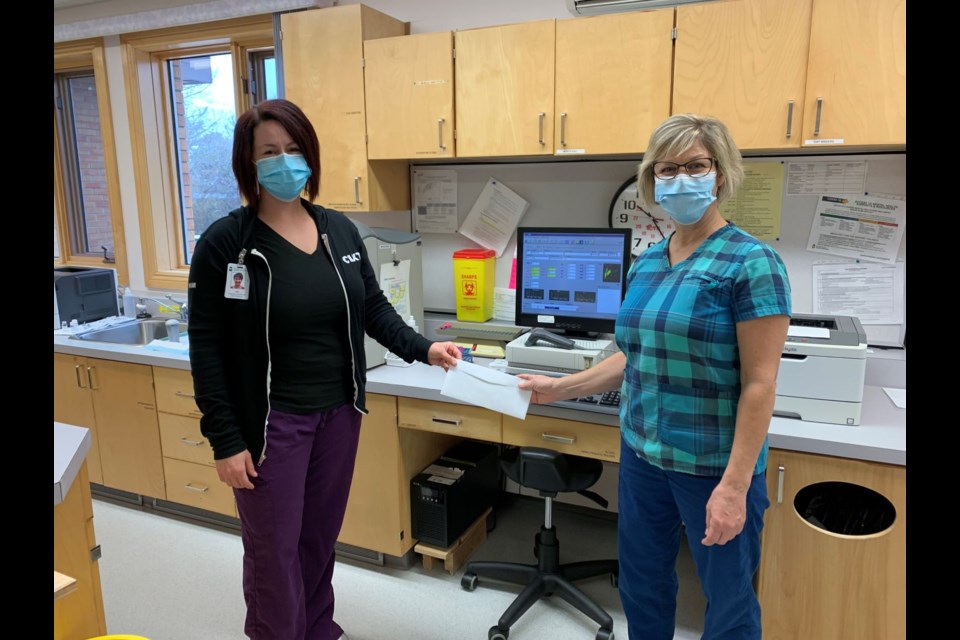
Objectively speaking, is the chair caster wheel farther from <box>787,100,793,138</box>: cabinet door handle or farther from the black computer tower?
<box>787,100,793,138</box>: cabinet door handle

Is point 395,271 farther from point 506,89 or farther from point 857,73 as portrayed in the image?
point 857,73

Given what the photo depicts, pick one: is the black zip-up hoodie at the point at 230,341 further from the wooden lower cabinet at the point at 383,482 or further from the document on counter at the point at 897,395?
the document on counter at the point at 897,395

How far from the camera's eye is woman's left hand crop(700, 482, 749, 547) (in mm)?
1346

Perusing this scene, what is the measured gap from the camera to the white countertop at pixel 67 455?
1.44 m

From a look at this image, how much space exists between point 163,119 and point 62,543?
8.84 feet

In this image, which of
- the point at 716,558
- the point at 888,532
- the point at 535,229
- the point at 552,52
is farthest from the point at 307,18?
the point at 888,532

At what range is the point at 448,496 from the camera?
2389 mm

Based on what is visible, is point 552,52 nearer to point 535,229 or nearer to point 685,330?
point 535,229

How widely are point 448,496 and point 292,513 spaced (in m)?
0.92

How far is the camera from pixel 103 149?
3723 millimetres

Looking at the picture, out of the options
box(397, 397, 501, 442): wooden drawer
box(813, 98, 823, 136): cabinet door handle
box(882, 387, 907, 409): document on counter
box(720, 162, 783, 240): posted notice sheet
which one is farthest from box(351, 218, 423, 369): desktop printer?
box(882, 387, 907, 409): document on counter

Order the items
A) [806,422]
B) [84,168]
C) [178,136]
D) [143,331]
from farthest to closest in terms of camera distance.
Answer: [84,168]
[178,136]
[143,331]
[806,422]

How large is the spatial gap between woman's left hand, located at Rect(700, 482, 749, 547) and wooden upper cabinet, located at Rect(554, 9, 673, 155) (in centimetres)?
127

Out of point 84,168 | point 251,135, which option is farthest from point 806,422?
point 84,168
